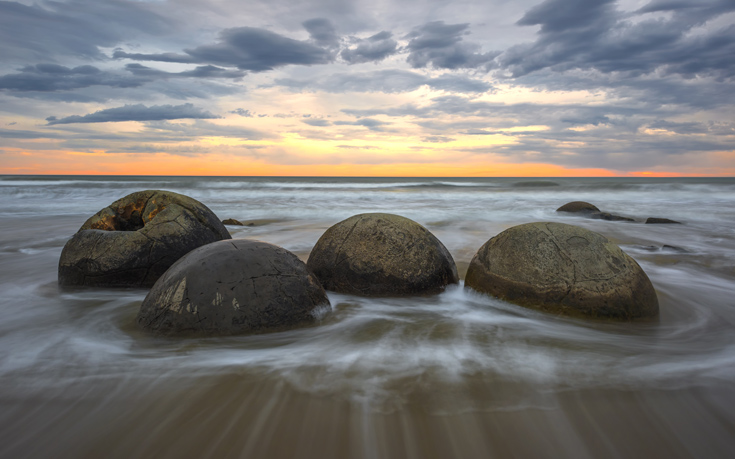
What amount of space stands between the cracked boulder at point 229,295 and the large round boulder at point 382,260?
2.98 ft

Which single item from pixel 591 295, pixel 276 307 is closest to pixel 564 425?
pixel 591 295

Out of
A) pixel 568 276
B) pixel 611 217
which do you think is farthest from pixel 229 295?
pixel 611 217

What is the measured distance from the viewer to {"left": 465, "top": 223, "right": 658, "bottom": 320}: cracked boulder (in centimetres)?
387

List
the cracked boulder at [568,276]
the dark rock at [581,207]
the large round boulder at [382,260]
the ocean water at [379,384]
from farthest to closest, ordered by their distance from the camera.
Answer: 1. the dark rock at [581,207]
2. the large round boulder at [382,260]
3. the cracked boulder at [568,276]
4. the ocean water at [379,384]

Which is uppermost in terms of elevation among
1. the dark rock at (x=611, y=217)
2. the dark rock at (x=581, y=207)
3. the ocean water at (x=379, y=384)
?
the dark rock at (x=581, y=207)

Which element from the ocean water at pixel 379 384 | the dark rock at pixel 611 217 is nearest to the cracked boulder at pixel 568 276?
the ocean water at pixel 379 384

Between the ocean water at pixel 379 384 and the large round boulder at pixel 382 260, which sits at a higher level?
the large round boulder at pixel 382 260

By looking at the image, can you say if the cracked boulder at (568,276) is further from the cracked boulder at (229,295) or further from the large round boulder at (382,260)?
the cracked boulder at (229,295)

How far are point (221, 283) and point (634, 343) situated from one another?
3.23m

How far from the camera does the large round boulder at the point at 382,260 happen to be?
4461 mm

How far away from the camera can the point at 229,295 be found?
3.31m

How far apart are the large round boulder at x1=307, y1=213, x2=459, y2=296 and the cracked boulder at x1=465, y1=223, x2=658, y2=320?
2.10 feet

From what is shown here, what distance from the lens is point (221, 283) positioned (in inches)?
131

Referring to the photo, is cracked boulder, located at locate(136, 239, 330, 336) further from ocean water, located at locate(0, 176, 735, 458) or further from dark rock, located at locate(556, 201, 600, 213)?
dark rock, located at locate(556, 201, 600, 213)
